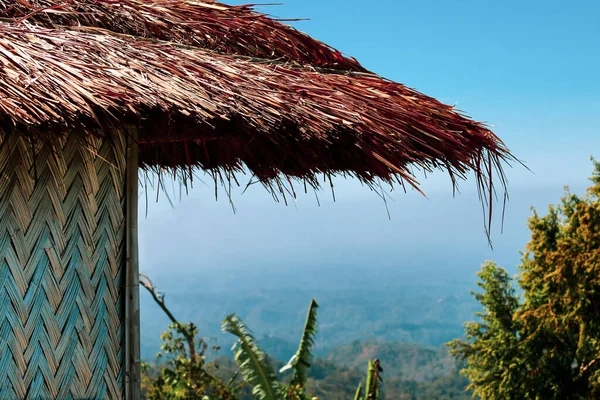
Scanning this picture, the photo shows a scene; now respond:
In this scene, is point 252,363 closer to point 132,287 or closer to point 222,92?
point 132,287

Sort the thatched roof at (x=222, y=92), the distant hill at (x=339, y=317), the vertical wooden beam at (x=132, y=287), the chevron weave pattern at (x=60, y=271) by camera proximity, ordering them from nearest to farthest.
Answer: the thatched roof at (x=222, y=92) < the chevron weave pattern at (x=60, y=271) < the vertical wooden beam at (x=132, y=287) < the distant hill at (x=339, y=317)

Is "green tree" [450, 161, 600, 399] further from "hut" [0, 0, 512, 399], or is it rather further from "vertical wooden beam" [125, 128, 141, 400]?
"vertical wooden beam" [125, 128, 141, 400]

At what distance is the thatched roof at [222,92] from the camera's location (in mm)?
2092

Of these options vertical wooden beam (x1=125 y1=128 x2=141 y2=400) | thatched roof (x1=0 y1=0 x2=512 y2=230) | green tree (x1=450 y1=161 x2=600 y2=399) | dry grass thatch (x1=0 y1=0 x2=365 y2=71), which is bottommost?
vertical wooden beam (x1=125 y1=128 x2=141 y2=400)

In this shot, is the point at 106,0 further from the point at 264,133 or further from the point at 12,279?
the point at 12,279

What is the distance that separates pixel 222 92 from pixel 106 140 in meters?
0.50

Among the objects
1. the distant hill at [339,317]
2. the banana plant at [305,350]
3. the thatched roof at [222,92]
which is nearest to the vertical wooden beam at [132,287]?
the thatched roof at [222,92]

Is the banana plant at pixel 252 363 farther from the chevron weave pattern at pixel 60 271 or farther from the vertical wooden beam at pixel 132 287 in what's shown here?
the chevron weave pattern at pixel 60 271

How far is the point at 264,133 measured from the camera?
7.59 ft

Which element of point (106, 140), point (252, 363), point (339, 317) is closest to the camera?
point (106, 140)

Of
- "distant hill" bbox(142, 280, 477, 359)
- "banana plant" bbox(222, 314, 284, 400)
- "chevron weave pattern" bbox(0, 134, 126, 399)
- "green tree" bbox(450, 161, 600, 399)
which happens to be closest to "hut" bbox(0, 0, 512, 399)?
"chevron weave pattern" bbox(0, 134, 126, 399)

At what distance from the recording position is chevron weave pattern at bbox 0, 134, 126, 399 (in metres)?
A: 2.24

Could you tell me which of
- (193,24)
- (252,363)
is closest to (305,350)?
(252,363)

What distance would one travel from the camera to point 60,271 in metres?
2.33
